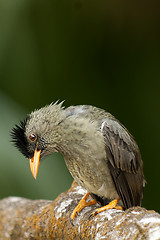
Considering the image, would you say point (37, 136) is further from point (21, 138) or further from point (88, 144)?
point (88, 144)

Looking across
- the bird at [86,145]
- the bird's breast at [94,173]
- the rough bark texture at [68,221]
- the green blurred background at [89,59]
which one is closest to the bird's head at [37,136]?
the bird at [86,145]

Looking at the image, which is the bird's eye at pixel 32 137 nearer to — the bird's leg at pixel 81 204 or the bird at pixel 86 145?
the bird at pixel 86 145

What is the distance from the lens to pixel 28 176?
479 centimetres

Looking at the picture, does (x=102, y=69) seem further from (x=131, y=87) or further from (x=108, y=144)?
(x=108, y=144)

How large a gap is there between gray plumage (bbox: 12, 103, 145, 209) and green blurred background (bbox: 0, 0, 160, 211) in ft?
6.55

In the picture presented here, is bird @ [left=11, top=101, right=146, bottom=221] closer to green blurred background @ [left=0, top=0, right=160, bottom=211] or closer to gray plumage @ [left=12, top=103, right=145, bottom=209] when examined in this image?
gray plumage @ [left=12, top=103, right=145, bottom=209]

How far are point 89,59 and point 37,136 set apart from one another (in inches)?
102

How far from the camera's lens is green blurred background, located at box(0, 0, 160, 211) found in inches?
210

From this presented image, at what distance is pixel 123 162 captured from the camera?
10.7 feet

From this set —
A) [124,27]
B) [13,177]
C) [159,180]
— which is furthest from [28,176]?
[124,27]

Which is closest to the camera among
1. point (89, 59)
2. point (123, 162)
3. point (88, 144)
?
point (88, 144)

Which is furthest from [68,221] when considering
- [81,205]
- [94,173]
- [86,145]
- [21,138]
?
[21,138]

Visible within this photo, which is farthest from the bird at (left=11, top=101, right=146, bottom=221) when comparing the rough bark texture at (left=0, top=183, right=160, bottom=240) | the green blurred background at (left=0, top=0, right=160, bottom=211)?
the green blurred background at (left=0, top=0, right=160, bottom=211)

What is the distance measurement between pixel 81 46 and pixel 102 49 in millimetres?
272
